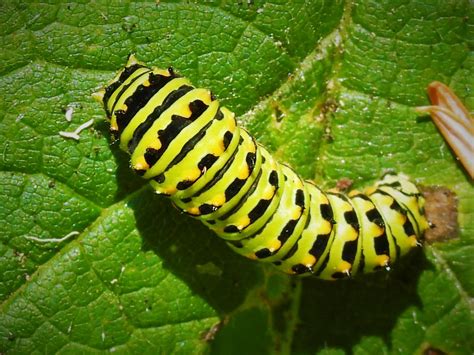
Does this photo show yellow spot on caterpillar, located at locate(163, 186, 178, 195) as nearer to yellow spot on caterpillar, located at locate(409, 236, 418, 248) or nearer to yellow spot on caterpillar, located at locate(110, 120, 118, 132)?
yellow spot on caterpillar, located at locate(110, 120, 118, 132)

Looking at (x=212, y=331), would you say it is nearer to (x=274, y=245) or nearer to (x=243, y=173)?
(x=274, y=245)

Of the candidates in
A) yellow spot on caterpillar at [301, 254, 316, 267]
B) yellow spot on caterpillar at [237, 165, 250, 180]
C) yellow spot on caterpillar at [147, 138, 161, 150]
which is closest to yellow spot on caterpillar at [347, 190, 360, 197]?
→ yellow spot on caterpillar at [301, 254, 316, 267]

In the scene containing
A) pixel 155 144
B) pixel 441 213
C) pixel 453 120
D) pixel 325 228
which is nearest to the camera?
pixel 155 144

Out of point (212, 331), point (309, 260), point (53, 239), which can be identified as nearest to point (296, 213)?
point (309, 260)

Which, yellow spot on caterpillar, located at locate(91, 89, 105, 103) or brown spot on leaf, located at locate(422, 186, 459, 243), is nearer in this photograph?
yellow spot on caterpillar, located at locate(91, 89, 105, 103)

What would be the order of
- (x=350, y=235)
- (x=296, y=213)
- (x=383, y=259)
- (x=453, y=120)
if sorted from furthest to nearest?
(x=453, y=120)
(x=383, y=259)
(x=350, y=235)
(x=296, y=213)

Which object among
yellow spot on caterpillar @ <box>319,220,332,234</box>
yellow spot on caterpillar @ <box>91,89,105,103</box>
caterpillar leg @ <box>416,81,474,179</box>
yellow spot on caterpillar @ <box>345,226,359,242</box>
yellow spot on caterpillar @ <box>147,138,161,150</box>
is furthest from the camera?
caterpillar leg @ <box>416,81,474,179</box>

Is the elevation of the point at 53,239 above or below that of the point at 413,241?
below

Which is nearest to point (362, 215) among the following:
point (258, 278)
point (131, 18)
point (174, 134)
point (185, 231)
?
point (258, 278)
